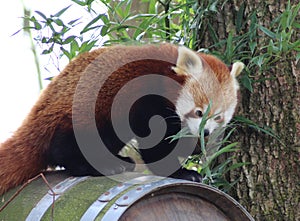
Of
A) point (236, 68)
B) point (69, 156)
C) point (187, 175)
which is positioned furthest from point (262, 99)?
point (69, 156)

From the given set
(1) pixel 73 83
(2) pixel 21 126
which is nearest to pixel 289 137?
(1) pixel 73 83

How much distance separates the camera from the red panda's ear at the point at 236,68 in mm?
2400

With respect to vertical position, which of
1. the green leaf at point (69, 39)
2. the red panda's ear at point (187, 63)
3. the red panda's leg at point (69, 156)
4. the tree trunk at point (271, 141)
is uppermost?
the green leaf at point (69, 39)

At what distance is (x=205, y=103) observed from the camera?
8.54ft

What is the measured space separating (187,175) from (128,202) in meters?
0.81

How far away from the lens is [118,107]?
2.38m

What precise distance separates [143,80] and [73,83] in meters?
0.34

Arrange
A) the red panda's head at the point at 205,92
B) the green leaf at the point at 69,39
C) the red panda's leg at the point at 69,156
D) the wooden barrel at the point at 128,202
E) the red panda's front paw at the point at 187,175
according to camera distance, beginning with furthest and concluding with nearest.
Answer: the green leaf at the point at 69,39, the red panda's head at the point at 205,92, the red panda's front paw at the point at 187,175, the red panda's leg at the point at 69,156, the wooden barrel at the point at 128,202

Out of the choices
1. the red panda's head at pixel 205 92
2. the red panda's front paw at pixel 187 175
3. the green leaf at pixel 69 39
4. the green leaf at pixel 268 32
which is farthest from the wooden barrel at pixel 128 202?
the green leaf at pixel 69 39

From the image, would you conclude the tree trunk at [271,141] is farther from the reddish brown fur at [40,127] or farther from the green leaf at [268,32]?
the reddish brown fur at [40,127]

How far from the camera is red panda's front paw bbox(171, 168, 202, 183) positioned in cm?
237

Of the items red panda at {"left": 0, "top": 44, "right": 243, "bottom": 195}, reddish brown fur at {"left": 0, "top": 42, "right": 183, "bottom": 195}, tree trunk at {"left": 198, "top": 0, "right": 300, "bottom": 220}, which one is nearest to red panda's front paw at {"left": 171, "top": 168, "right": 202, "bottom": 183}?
red panda at {"left": 0, "top": 44, "right": 243, "bottom": 195}

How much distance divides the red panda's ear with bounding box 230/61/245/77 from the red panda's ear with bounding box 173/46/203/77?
16cm

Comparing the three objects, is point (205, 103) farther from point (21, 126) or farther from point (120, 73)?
point (21, 126)
